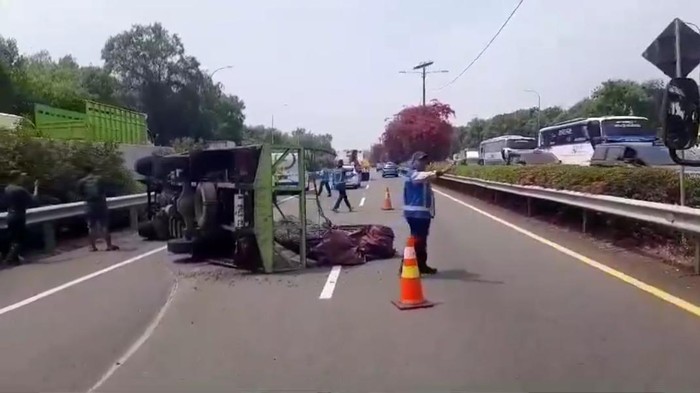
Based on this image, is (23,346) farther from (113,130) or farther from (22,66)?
(22,66)

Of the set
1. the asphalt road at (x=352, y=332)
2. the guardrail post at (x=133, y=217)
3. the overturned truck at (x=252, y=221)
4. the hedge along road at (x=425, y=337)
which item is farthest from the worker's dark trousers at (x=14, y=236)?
the guardrail post at (x=133, y=217)

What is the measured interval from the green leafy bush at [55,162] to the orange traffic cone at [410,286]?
11515 mm

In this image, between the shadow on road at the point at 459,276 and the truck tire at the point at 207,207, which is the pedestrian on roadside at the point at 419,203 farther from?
the truck tire at the point at 207,207

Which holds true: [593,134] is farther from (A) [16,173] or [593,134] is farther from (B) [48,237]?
(B) [48,237]

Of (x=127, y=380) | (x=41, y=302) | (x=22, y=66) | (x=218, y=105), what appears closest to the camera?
(x=127, y=380)

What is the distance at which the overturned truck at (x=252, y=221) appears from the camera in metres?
12.6

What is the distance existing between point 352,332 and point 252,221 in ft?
15.3

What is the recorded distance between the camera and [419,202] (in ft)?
39.2

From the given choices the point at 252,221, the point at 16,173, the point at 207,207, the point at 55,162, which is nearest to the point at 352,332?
the point at 252,221

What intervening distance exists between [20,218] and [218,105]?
77140 mm

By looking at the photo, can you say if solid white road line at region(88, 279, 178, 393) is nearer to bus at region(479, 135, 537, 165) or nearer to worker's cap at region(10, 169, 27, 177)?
worker's cap at region(10, 169, 27, 177)

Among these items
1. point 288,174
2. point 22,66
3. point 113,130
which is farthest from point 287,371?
point 22,66

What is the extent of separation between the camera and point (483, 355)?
7258 millimetres

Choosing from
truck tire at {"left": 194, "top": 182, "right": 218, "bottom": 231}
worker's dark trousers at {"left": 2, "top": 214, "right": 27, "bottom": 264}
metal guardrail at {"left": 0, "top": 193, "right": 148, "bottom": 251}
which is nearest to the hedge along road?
truck tire at {"left": 194, "top": 182, "right": 218, "bottom": 231}
